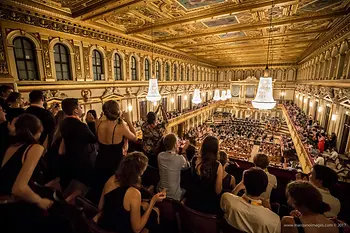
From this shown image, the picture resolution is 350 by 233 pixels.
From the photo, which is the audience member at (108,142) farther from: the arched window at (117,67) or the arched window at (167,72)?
the arched window at (167,72)

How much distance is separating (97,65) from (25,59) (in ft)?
11.6

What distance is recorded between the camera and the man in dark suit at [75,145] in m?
2.53

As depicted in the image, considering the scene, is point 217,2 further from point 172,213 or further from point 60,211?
point 60,211

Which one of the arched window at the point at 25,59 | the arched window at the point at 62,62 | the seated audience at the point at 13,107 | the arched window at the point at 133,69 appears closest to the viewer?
the seated audience at the point at 13,107

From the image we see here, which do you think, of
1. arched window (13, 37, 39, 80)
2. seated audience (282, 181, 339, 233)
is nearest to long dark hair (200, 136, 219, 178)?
seated audience (282, 181, 339, 233)

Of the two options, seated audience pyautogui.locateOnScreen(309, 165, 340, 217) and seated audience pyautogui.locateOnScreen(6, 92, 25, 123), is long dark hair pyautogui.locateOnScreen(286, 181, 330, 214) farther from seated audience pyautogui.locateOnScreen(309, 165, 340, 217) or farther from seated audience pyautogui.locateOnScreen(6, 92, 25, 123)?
seated audience pyautogui.locateOnScreen(6, 92, 25, 123)

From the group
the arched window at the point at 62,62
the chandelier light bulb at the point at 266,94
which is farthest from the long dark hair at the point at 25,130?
the arched window at the point at 62,62

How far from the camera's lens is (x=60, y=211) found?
1.94 meters

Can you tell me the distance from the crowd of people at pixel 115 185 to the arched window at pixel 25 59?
5.99 meters

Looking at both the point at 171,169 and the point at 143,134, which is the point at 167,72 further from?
the point at 171,169

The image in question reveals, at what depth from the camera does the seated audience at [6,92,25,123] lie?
3188 millimetres

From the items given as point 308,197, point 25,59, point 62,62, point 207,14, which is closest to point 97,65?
point 62,62

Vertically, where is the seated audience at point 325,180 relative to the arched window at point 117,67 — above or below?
below

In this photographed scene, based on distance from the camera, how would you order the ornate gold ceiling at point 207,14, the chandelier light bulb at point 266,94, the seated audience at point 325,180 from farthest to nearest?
the ornate gold ceiling at point 207,14 → the chandelier light bulb at point 266,94 → the seated audience at point 325,180
